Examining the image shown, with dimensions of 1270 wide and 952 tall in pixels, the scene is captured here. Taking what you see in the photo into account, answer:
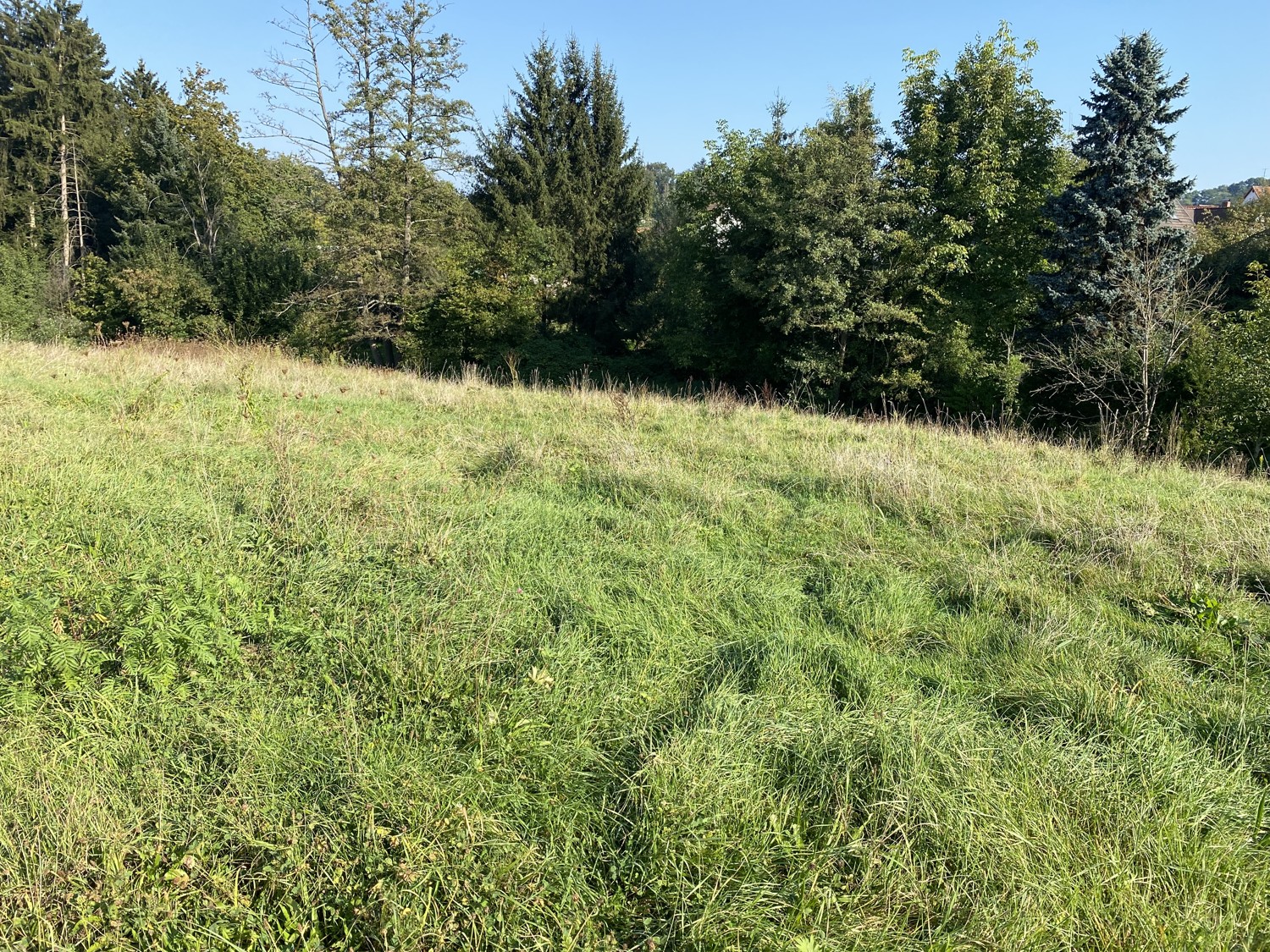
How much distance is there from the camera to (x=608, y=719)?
2.73 m

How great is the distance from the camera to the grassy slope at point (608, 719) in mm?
1956

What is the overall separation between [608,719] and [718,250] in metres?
23.3

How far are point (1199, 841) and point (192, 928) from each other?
3.11 meters

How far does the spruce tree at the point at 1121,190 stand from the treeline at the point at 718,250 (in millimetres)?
59

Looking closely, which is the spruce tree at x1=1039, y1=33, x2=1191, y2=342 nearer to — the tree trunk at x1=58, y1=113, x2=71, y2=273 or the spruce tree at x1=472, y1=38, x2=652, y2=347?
the spruce tree at x1=472, y1=38, x2=652, y2=347

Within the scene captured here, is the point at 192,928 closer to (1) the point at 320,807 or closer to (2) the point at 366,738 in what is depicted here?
(1) the point at 320,807

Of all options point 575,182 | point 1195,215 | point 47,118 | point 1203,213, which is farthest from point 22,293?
point 1195,215

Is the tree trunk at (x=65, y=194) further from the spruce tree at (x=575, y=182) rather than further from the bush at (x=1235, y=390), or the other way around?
the bush at (x=1235, y=390)

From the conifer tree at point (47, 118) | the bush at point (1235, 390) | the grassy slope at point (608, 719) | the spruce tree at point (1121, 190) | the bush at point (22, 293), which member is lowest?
the grassy slope at point (608, 719)

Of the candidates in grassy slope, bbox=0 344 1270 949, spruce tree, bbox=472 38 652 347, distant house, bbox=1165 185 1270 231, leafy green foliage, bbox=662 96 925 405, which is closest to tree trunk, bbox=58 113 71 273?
spruce tree, bbox=472 38 652 347

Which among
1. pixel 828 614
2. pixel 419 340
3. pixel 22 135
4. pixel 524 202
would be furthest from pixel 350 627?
pixel 22 135

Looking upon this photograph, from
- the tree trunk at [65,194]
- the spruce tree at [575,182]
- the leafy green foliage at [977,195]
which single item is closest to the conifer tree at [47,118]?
the tree trunk at [65,194]

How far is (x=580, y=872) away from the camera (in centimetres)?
207

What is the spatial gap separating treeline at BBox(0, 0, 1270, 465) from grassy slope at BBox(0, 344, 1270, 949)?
307 inches
